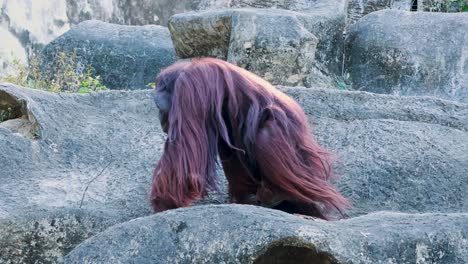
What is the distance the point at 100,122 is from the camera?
157 inches

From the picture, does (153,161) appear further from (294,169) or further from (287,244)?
(287,244)

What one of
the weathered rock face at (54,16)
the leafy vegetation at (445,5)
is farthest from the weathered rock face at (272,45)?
the leafy vegetation at (445,5)

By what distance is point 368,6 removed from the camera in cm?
796

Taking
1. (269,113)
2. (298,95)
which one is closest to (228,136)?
(269,113)

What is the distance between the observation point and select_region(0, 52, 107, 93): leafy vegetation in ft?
18.4

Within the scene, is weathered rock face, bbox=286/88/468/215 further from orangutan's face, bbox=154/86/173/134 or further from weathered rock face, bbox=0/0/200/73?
weathered rock face, bbox=0/0/200/73

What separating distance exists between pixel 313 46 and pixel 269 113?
1957 millimetres

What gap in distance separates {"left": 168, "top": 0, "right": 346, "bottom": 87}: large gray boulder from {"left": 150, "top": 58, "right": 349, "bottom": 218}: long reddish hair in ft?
5.71

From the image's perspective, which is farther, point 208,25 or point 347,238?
point 208,25

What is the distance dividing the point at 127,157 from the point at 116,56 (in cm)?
281

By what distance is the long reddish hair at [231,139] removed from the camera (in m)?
3.16

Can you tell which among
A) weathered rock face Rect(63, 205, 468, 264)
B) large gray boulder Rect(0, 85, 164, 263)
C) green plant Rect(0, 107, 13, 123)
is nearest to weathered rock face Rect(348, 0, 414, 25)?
large gray boulder Rect(0, 85, 164, 263)

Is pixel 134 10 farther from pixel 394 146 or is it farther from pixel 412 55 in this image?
pixel 394 146

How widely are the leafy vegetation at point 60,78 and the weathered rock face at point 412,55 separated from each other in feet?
5.23
